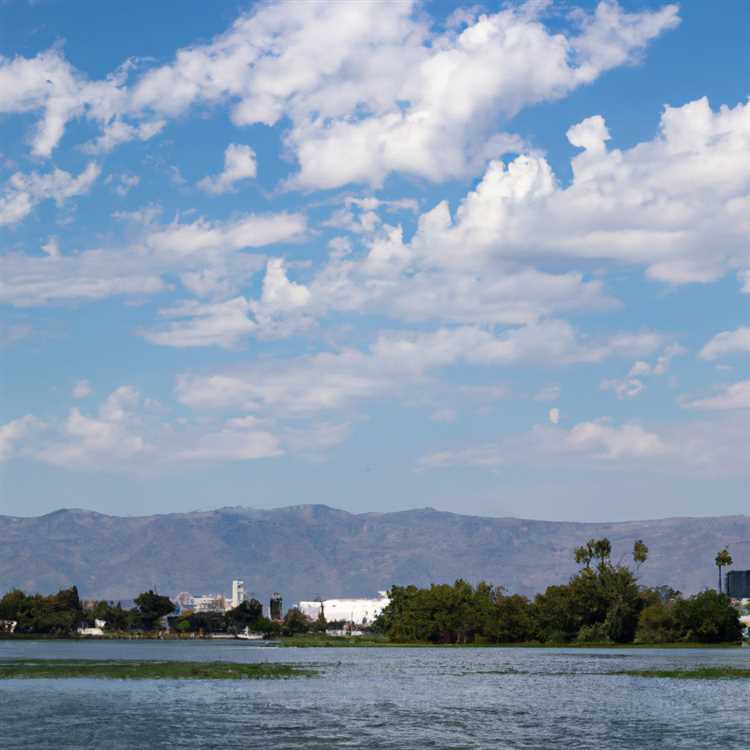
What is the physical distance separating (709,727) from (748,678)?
41.2 meters

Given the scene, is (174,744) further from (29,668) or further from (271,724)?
(29,668)

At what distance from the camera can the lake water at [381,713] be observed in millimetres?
58969

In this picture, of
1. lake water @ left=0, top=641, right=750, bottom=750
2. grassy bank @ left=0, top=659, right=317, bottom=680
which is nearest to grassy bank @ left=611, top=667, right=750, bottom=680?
lake water @ left=0, top=641, right=750, bottom=750

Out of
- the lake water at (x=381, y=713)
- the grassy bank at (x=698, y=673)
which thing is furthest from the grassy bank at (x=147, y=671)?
the grassy bank at (x=698, y=673)

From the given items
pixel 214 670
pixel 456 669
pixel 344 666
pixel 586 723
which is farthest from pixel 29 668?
pixel 586 723

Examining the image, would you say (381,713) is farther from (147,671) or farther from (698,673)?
(698,673)

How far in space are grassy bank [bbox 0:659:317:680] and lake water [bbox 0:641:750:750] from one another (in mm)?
5230

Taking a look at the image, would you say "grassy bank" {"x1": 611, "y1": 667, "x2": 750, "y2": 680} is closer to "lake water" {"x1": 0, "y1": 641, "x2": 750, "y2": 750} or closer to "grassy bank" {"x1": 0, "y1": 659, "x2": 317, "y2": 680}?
"lake water" {"x1": 0, "y1": 641, "x2": 750, "y2": 750}

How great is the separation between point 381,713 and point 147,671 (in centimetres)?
4699

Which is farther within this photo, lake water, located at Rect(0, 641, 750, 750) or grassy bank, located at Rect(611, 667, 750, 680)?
grassy bank, located at Rect(611, 667, 750, 680)

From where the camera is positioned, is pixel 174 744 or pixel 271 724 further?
pixel 271 724

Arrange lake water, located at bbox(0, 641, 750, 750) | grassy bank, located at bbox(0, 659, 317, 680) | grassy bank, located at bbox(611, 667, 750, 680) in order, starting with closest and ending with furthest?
lake water, located at bbox(0, 641, 750, 750) < grassy bank, located at bbox(611, 667, 750, 680) < grassy bank, located at bbox(0, 659, 317, 680)

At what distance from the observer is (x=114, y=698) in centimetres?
8150

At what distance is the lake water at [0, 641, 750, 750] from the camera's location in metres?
59.0
